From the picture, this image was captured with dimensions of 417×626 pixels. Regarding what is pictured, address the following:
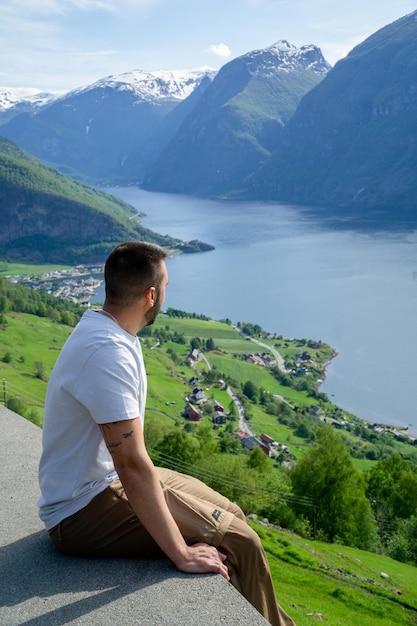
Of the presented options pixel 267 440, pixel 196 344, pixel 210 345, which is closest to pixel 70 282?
pixel 196 344

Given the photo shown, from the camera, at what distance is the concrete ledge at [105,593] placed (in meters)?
2.97

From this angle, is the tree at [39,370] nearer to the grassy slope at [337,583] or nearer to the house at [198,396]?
the house at [198,396]

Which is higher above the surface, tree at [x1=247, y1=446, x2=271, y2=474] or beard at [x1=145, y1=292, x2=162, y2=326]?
beard at [x1=145, y1=292, x2=162, y2=326]

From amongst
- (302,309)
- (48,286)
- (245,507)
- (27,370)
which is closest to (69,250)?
(48,286)

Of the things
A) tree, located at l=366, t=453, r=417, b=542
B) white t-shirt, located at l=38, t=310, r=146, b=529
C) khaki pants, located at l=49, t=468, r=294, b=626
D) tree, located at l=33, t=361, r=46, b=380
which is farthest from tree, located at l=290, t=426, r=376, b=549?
tree, located at l=33, t=361, r=46, b=380

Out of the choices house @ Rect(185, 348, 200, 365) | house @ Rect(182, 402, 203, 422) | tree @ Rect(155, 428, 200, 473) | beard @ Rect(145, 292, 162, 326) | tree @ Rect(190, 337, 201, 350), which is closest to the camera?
beard @ Rect(145, 292, 162, 326)

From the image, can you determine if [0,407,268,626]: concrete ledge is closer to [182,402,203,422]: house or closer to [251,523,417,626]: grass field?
[251,523,417,626]: grass field

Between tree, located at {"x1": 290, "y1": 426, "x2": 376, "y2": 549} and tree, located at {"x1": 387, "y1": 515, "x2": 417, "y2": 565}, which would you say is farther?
tree, located at {"x1": 290, "y1": 426, "x2": 376, "y2": 549}

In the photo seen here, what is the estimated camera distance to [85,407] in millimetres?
3262

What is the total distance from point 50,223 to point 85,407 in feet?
555

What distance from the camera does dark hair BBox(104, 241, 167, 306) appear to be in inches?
131

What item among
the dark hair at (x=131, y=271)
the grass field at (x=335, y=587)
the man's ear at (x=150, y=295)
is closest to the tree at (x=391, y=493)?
the grass field at (x=335, y=587)

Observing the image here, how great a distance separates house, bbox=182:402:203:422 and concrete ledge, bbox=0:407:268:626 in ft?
173

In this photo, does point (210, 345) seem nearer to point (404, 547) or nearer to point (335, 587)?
point (404, 547)
